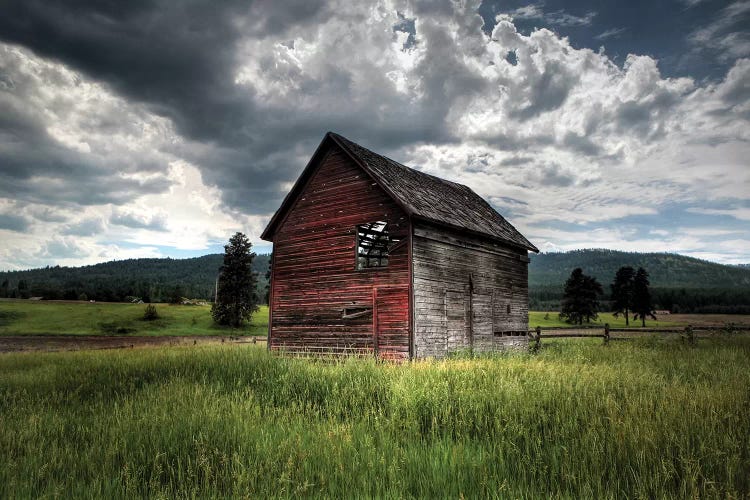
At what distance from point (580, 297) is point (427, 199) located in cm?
6439

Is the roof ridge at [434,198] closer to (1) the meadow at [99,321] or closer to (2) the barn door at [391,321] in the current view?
(2) the barn door at [391,321]

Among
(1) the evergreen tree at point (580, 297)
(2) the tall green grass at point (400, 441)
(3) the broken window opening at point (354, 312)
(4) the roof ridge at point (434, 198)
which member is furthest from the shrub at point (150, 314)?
(1) the evergreen tree at point (580, 297)

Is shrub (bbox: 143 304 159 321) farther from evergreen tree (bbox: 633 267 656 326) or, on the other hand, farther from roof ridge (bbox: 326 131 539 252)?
evergreen tree (bbox: 633 267 656 326)

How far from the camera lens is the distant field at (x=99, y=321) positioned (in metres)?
43.0

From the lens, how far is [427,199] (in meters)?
18.4

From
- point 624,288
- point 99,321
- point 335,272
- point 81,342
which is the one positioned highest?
point 624,288

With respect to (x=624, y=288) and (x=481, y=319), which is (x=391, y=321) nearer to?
(x=481, y=319)

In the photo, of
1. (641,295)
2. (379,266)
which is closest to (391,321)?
(379,266)

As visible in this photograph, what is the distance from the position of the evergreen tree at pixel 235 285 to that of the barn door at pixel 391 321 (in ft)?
125

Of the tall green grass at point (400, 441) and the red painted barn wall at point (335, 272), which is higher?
the red painted barn wall at point (335, 272)

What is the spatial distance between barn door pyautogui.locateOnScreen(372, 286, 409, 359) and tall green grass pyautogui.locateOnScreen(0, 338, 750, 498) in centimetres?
509

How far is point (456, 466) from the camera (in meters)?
4.85

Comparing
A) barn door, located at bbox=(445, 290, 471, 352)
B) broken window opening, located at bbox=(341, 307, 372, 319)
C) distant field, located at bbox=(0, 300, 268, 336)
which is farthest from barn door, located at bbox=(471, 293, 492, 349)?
distant field, located at bbox=(0, 300, 268, 336)

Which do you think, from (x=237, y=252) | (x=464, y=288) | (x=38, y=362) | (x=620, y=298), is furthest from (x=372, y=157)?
(x=620, y=298)
